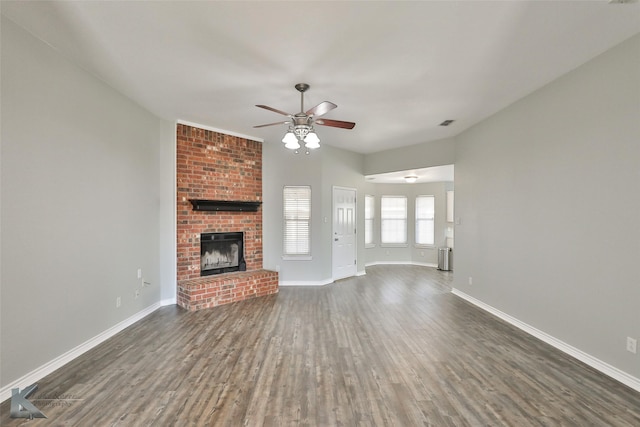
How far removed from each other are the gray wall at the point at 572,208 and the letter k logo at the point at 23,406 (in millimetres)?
4715

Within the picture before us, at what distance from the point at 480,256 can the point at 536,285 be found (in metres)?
1.14

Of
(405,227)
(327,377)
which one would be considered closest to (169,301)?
(327,377)

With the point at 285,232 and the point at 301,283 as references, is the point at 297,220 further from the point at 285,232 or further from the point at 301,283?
the point at 301,283

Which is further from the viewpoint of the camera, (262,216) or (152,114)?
(262,216)

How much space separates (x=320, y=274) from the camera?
5.85m

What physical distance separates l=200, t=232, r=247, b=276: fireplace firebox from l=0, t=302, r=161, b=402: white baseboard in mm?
1314

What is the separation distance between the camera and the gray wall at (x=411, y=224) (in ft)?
26.7

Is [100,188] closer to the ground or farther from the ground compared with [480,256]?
farther from the ground

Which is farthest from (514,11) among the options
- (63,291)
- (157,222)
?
(157,222)

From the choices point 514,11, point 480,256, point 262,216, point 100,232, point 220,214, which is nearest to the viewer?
point 514,11

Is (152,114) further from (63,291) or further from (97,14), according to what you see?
(63,291)

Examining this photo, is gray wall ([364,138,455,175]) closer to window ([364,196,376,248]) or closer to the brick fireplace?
window ([364,196,376,248])

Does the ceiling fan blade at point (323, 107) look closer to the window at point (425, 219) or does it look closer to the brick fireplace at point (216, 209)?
the brick fireplace at point (216, 209)

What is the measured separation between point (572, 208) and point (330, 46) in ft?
9.72
